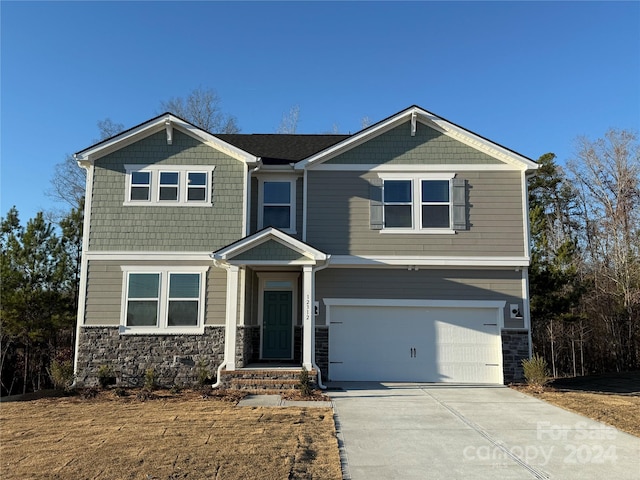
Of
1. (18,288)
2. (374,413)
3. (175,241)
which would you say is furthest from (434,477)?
(18,288)

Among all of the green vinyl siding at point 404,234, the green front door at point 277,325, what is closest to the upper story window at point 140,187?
the green front door at point 277,325

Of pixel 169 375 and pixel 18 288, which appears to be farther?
pixel 18 288

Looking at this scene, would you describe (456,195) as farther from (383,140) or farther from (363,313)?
(363,313)

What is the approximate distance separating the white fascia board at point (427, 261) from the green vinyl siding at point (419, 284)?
23 centimetres

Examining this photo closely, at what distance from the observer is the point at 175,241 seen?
38.9 feet

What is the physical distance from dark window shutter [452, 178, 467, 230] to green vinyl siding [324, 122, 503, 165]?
0.59 m

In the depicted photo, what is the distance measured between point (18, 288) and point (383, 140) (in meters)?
12.5

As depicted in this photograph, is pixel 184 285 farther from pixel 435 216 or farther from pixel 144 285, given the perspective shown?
pixel 435 216

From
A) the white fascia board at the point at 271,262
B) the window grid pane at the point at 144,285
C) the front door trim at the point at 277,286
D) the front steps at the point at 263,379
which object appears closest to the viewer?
the front steps at the point at 263,379

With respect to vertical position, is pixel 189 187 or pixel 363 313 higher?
pixel 189 187

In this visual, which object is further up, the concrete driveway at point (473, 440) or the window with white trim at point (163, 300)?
the window with white trim at point (163, 300)

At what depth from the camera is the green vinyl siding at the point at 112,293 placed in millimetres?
11609

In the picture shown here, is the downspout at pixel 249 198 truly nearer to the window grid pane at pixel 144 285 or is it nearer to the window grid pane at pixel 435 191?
the window grid pane at pixel 144 285

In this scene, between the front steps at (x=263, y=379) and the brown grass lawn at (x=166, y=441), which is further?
the front steps at (x=263, y=379)
